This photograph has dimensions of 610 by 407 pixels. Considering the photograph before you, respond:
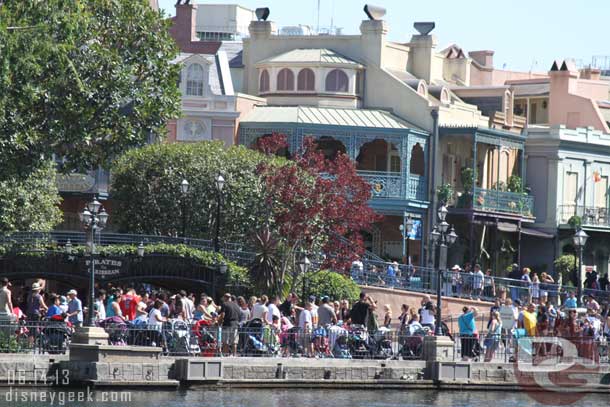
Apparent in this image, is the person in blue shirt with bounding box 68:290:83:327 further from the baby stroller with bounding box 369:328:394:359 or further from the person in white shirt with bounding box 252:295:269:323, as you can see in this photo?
the baby stroller with bounding box 369:328:394:359

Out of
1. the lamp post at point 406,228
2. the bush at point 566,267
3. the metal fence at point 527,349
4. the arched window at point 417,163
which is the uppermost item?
the arched window at point 417,163

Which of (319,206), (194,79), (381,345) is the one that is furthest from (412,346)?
(194,79)

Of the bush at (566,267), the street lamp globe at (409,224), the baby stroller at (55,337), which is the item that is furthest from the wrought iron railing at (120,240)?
the bush at (566,267)

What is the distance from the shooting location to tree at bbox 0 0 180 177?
40.8 metres

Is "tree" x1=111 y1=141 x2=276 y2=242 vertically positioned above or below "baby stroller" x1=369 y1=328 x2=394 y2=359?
above

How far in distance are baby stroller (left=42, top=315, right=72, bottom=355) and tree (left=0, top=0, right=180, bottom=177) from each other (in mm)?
4851

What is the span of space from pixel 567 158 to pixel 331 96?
30.6 feet

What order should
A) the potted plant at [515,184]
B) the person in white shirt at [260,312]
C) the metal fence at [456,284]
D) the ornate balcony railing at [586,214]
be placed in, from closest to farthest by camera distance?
1. the person in white shirt at [260,312]
2. the metal fence at [456,284]
3. the potted plant at [515,184]
4. the ornate balcony railing at [586,214]

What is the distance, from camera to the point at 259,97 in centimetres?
6431

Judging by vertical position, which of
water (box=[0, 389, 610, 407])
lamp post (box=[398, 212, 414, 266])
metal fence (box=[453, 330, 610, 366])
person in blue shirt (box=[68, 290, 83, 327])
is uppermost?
lamp post (box=[398, 212, 414, 266])

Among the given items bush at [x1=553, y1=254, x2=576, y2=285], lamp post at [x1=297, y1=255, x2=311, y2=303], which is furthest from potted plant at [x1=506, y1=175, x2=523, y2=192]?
lamp post at [x1=297, y1=255, x2=311, y2=303]

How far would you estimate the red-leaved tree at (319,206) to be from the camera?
5044cm

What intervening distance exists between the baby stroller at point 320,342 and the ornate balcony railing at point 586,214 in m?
27.7

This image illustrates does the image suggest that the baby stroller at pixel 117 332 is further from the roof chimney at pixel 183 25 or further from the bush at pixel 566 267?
the roof chimney at pixel 183 25
